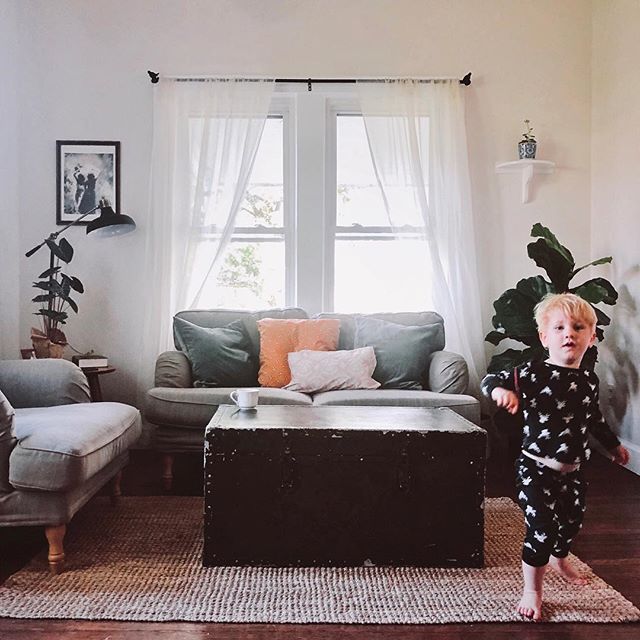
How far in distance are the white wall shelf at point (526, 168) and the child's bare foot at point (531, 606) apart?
2.98m

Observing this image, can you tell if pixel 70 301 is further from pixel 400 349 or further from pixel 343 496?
pixel 343 496

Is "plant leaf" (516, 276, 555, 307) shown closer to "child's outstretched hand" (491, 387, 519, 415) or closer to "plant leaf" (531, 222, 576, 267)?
"plant leaf" (531, 222, 576, 267)

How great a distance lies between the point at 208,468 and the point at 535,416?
1098 millimetres

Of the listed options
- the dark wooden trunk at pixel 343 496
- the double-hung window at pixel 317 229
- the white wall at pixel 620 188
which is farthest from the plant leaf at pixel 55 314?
the white wall at pixel 620 188

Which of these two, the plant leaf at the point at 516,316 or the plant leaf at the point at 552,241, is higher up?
the plant leaf at the point at 552,241

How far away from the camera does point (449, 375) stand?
3723 mm

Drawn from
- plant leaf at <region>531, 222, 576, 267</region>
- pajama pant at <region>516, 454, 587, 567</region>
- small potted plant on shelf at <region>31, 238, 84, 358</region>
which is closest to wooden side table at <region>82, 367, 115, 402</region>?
small potted plant on shelf at <region>31, 238, 84, 358</region>

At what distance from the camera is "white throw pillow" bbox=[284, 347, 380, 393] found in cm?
377

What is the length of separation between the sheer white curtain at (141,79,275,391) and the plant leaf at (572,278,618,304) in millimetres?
2149

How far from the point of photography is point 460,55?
4551mm

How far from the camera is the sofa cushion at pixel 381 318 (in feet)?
13.7

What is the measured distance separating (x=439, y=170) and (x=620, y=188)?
3.57ft

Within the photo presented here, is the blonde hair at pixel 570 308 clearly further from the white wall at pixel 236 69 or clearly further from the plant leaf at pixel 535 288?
the white wall at pixel 236 69

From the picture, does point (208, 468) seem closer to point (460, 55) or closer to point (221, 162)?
point (221, 162)
